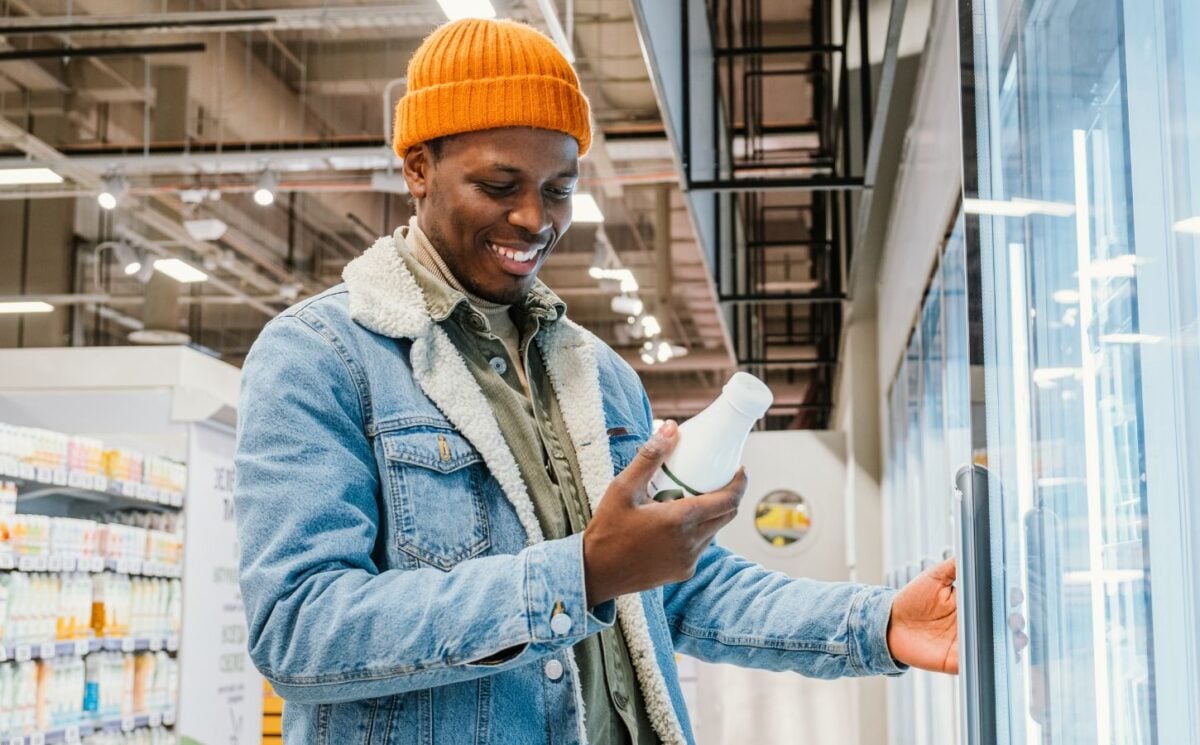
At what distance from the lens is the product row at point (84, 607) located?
18.9 feet

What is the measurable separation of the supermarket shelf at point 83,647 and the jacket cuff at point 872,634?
191 inches

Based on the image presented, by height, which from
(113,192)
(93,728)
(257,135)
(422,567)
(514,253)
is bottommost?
(93,728)

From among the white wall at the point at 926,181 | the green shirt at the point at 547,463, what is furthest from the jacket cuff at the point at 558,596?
the white wall at the point at 926,181

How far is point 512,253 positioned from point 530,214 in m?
0.06

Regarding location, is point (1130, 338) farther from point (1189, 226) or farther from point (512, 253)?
point (512, 253)

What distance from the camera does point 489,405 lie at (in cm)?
157

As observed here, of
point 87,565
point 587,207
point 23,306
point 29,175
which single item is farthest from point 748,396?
point 23,306

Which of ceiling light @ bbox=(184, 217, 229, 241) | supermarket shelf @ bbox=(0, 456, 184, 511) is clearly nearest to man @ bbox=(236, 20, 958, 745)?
supermarket shelf @ bbox=(0, 456, 184, 511)

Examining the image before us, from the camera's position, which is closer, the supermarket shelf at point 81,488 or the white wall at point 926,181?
the white wall at point 926,181

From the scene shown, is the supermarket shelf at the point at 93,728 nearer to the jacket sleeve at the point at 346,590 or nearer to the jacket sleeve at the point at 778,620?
the jacket sleeve at the point at 778,620

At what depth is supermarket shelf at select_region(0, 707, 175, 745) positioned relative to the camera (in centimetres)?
586

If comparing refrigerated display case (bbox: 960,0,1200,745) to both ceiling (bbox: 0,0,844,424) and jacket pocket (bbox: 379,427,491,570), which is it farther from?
ceiling (bbox: 0,0,844,424)

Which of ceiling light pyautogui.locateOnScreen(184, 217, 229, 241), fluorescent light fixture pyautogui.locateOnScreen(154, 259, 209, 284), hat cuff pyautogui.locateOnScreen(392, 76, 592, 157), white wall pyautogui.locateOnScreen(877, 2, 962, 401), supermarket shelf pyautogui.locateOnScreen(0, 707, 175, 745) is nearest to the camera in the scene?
hat cuff pyautogui.locateOnScreen(392, 76, 592, 157)

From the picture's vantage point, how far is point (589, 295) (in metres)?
18.3
